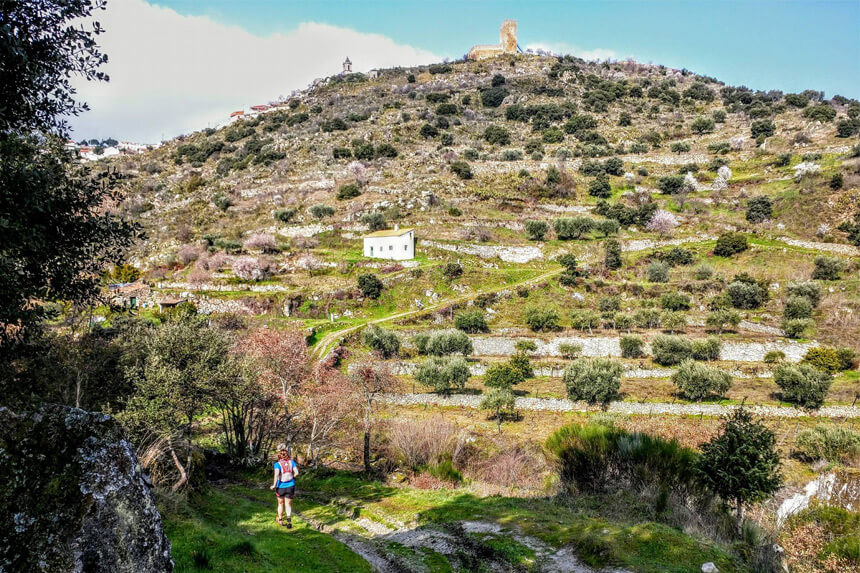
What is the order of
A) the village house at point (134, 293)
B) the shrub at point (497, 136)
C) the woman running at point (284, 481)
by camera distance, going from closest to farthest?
the woman running at point (284, 481)
the village house at point (134, 293)
the shrub at point (497, 136)

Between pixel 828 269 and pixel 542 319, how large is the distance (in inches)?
→ 1238

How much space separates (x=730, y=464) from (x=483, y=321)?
34.6 m

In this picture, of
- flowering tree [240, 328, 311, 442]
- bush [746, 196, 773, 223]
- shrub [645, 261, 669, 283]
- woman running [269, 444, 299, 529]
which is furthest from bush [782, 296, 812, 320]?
woman running [269, 444, 299, 529]

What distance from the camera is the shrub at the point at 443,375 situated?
34.5 meters

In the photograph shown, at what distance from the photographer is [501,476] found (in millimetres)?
16953

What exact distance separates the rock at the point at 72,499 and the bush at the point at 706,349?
4212 cm

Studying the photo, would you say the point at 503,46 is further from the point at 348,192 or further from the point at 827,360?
the point at 827,360

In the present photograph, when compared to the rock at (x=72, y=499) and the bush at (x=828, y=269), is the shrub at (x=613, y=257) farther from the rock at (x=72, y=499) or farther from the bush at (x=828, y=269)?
the rock at (x=72, y=499)

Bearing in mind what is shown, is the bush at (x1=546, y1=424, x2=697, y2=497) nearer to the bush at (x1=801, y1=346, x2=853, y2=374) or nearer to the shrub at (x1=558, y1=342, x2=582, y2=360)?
the shrub at (x1=558, y1=342, x2=582, y2=360)

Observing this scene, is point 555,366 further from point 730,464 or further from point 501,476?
point 730,464

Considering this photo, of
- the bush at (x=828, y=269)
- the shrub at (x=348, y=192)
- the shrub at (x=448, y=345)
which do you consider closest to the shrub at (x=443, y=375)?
the shrub at (x=448, y=345)

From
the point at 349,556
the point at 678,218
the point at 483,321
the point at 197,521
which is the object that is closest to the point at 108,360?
the point at 197,521

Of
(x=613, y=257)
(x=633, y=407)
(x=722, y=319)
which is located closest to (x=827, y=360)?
(x=722, y=319)

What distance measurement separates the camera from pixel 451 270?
53.6 meters
